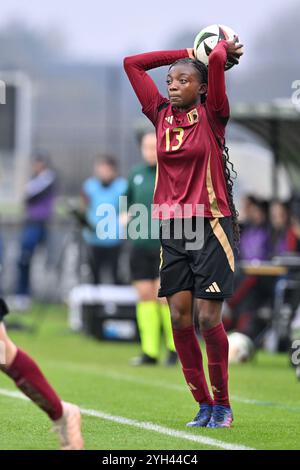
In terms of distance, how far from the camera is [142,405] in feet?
31.2

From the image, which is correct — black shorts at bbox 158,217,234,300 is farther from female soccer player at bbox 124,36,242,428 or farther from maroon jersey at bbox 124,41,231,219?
maroon jersey at bbox 124,41,231,219

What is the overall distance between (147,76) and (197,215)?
3.46 feet

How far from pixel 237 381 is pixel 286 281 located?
345 cm

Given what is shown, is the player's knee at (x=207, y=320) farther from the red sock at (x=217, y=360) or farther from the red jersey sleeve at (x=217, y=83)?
the red jersey sleeve at (x=217, y=83)

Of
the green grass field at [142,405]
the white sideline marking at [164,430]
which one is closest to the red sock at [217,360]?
the green grass field at [142,405]

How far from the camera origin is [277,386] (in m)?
11.4

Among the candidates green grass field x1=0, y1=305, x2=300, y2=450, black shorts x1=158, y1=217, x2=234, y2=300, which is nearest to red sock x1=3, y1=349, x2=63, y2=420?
green grass field x1=0, y1=305, x2=300, y2=450

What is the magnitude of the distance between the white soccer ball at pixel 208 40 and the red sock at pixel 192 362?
1.65 m

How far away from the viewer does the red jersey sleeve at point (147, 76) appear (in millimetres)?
8164

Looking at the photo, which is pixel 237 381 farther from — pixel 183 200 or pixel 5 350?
pixel 5 350

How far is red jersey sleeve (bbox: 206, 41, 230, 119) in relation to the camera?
7652mm

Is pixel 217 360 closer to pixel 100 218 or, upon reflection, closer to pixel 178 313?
pixel 178 313

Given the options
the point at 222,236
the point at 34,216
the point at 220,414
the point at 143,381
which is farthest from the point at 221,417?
the point at 34,216

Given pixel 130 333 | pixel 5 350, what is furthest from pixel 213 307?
pixel 130 333
